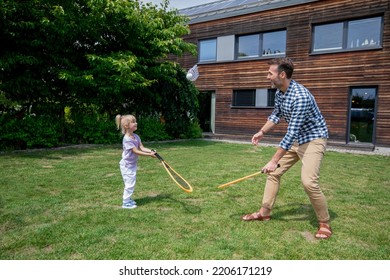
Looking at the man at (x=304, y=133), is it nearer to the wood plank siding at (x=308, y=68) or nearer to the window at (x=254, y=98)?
the wood plank siding at (x=308, y=68)

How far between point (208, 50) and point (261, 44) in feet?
12.2

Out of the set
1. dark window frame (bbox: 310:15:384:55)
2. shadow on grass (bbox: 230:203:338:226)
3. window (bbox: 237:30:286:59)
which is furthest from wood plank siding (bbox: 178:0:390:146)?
shadow on grass (bbox: 230:203:338:226)

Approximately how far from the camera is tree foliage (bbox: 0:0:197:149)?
1070 cm

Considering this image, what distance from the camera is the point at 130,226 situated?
4.12 meters

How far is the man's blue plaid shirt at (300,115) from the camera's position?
3871 millimetres

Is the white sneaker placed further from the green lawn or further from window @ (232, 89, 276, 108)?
window @ (232, 89, 276, 108)

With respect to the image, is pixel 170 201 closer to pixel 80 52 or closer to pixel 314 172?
pixel 314 172

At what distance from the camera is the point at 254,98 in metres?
17.8

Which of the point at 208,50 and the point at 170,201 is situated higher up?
the point at 208,50

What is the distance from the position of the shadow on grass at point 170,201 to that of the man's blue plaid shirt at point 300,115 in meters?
1.77

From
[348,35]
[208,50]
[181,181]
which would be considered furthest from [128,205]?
[208,50]

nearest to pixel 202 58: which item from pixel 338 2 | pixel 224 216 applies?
pixel 338 2

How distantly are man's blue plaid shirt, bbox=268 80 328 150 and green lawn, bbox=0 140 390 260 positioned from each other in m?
1.27

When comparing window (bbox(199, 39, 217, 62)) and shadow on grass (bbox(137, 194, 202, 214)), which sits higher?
window (bbox(199, 39, 217, 62))
